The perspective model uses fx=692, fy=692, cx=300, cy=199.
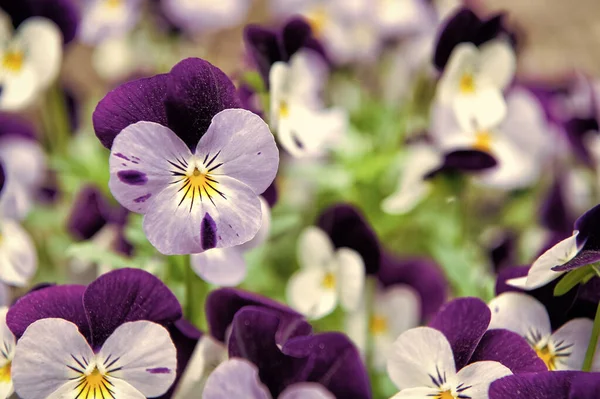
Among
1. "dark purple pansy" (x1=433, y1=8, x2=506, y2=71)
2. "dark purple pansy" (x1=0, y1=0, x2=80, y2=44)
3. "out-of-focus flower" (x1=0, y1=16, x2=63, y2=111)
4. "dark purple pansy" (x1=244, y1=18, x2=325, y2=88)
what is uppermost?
"dark purple pansy" (x1=0, y1=0, x2=80, y2=44)

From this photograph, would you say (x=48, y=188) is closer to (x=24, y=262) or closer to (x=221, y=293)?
(x=24, y=262)

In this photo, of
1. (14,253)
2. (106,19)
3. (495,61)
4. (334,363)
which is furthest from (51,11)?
(334,363)

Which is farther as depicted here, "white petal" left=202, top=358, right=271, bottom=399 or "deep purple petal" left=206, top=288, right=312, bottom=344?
"deep purple petal" left=206, top=288, right=312, bottom=344

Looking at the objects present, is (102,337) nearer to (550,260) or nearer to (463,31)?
(550,260)

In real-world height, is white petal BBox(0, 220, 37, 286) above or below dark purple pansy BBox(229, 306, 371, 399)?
above

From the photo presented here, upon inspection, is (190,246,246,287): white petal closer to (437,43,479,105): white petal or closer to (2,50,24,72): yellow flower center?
(437,43,479,105): white petal

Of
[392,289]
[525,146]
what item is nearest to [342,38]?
[525,146]

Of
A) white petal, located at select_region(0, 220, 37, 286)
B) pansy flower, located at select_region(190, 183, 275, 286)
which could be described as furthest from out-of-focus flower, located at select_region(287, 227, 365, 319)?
white petal, located at select_region(0, 220, 37, 286)

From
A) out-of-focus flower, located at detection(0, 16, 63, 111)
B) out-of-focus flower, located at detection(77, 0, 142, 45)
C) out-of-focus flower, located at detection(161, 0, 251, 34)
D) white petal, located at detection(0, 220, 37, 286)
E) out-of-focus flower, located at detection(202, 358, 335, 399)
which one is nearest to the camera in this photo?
out-of-focus flower, located at detection(202, 358, 335, 399)
